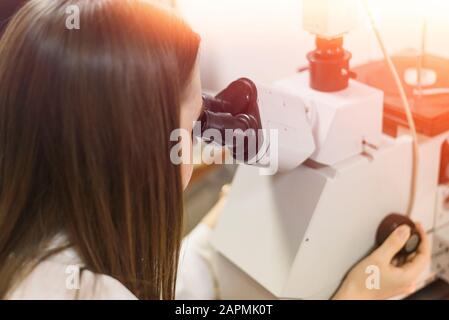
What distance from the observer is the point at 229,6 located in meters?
1.71

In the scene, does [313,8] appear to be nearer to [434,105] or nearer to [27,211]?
[434,105]

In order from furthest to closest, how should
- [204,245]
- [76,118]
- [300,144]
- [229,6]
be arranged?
[229,6], [204,245], [300,144], [76,118]

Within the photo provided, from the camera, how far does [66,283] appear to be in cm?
66

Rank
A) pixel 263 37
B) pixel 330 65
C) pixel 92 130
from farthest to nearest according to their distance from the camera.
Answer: pixel 263 37
pixel 330 65
pixel 92 130

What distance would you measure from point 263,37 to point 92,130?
1.18 m

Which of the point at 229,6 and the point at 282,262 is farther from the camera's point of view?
the point at 229,6

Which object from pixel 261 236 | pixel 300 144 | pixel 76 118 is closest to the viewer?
pixel 76 118

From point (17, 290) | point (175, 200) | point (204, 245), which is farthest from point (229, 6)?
point (17, 290)

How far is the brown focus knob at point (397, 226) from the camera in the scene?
2.87ft

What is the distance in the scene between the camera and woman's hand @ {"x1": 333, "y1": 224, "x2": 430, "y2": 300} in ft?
2.86

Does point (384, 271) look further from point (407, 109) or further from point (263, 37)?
point (263, 37)

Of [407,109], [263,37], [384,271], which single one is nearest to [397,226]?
[384,271]

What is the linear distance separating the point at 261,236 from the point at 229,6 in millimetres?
971

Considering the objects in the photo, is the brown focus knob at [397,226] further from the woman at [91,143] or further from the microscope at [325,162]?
the woman at [91,143]
